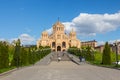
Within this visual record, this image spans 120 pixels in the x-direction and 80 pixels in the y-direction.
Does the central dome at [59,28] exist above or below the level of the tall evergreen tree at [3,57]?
above

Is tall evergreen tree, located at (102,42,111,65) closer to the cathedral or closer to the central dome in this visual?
the cathedral

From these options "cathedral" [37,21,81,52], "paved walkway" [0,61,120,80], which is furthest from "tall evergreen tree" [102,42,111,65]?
"cathedral" [37,21,81,52]

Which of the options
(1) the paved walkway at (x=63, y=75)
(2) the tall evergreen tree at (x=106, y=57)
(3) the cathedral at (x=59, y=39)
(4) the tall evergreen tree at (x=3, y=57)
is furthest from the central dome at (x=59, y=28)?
(1) the paved walkway at (x=63, y=75)

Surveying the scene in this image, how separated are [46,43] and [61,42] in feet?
23.7

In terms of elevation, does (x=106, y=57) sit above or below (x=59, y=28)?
below

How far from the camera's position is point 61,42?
13175cm

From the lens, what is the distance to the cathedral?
132125mm

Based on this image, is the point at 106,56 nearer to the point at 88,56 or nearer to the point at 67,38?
the point at 88,56

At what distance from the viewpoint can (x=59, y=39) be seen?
132750 mm

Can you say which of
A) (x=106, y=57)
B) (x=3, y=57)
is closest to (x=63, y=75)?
(x=3, y=57)

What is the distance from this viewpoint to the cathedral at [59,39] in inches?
5202

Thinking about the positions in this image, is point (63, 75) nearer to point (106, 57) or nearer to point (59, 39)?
Result: point (106, 57)

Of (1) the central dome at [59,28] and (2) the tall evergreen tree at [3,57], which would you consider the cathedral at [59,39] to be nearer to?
(1) the central dome at [59,28]

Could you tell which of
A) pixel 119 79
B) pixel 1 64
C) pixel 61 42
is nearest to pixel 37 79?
pixel 119 79
